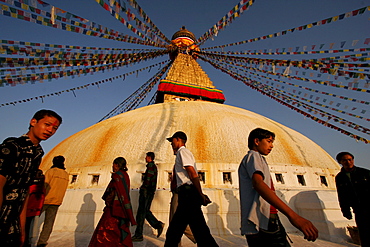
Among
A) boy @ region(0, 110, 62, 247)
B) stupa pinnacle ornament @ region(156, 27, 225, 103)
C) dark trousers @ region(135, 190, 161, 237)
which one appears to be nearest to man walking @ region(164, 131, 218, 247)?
boy @ region(0, 110, 62, 247)

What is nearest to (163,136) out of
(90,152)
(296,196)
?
(90,152)

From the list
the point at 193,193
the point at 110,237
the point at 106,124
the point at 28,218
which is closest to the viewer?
the point at 193,193

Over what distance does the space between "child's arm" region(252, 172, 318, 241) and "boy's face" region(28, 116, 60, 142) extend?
1.64 m

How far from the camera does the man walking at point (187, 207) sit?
1924 millimetres

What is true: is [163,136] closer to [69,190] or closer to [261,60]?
[69,190]

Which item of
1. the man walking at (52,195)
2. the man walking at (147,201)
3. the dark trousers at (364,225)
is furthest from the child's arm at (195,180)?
the man walking at (52,195)

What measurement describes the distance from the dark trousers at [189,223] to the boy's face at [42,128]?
4.44 feet

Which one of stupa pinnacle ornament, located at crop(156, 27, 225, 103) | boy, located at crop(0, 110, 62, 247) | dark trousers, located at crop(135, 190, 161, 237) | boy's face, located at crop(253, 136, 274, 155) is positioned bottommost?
dark trousers, located at crop(135, 190, 161, 237)

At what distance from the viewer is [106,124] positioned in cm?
701

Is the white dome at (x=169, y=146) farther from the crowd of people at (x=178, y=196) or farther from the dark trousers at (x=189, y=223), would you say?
the dark trousers at (x=189, y=223)

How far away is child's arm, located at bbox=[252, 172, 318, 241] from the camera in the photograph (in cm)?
121

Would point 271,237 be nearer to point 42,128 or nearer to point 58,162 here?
point 42,128

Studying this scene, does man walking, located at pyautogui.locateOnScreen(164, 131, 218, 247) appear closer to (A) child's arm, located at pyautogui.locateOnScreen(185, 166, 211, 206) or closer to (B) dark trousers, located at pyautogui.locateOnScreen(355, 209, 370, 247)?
(A) child's arm, located at pyautogui.locateOnScreen(185, 166, 211, 206)

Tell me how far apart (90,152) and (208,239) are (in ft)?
15.7
